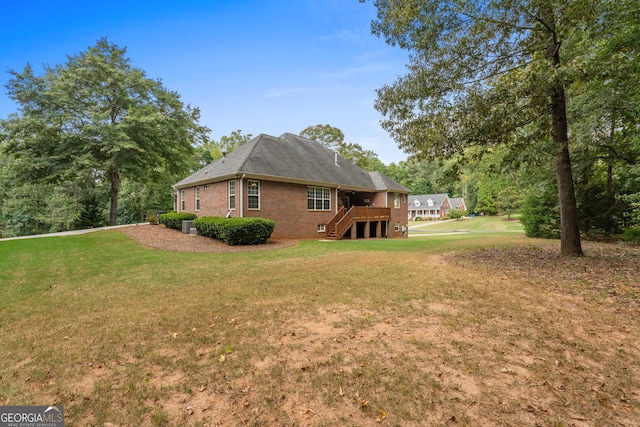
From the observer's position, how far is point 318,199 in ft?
60.8

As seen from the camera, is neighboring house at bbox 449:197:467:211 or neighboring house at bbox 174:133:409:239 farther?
neighboring house at bbox 449:197:467:211

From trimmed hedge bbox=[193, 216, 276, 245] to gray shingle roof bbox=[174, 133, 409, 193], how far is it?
301cm

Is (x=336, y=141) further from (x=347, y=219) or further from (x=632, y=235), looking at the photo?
(x=632, y=235)

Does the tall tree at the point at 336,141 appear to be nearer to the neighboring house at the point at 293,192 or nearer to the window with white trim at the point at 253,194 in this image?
the neighboring house at the point at 293,192

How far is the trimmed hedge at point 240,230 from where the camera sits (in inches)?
492

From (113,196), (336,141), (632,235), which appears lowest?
(632,235)

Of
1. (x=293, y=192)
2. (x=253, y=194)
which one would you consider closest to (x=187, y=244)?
(x=253, y=194)

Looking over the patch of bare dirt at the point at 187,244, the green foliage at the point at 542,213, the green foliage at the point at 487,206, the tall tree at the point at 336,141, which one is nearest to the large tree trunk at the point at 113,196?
the patch of bare dirt at the point at 187,244

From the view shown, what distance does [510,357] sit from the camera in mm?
3076

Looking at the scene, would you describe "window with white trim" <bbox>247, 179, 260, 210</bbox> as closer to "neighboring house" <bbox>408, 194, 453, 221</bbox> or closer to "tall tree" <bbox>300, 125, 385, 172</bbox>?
"tall tree" <bbox>300, 125, 385, 172</bbox>

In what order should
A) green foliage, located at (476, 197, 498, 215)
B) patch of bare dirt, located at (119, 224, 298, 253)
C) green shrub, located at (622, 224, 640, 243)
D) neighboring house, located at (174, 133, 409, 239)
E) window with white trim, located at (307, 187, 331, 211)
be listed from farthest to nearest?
green foliage, located at (476, 197, 498, 215) < window with white trim, located at (307, 187, 331, 211) < neighboring house, located at (174, 133, 409, 239) < green shrub, located at (622, 224, 640, 243) < patch of bare dirt, located at (119, 224, 298, 253)

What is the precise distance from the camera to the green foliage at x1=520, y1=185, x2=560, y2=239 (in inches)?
599

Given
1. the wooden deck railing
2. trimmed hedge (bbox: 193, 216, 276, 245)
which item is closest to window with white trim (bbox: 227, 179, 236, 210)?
trimmed hedge (bbox: 193, 216, 276, 245)

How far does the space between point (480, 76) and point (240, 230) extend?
1054 centimetres
